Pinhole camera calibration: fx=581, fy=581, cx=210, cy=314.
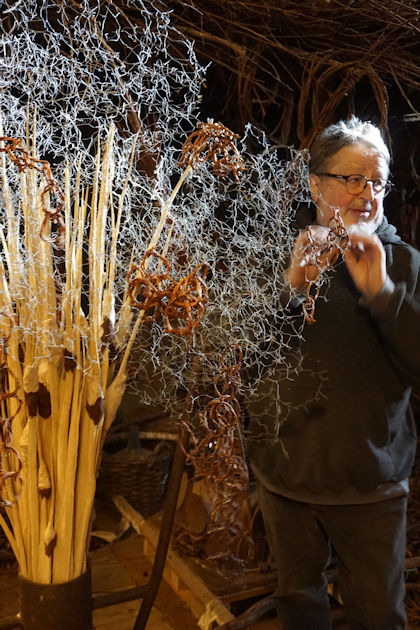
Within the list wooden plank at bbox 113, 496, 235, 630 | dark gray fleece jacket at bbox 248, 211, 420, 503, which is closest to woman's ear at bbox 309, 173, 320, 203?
dark gray fleece jacket at bbox 248, 211, 420, 503

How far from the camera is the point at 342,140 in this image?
83 cm

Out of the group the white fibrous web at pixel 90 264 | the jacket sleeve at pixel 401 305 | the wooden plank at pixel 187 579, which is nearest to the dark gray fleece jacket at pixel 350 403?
the jacket sleeve at pixel 401 305

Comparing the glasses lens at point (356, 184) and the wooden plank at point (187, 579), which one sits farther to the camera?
the wooden plank at point (187, 579)

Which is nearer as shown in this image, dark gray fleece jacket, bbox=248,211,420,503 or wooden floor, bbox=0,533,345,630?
dark gray fleece jacket, bbox=248,211,420,503

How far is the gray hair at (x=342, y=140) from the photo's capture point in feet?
2.68

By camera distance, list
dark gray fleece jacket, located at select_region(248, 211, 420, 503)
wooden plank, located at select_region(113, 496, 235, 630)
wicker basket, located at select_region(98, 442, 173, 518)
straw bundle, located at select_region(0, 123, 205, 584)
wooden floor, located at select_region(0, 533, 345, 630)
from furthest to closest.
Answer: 1. wicker basket, located at select_region(98, 442, 173, 518)
2. wooden floor, located at select_region(0, 533, 345, 630)
3. wooden plank, located at select_region(113, 496, 235, 630)
4. dark gray fleece jacket, located at select_region(248, 211, 420, 503)
5. straw bundle, located at select_region(0, 123, 205, 584)

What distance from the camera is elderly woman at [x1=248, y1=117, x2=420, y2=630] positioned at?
80 centimetres

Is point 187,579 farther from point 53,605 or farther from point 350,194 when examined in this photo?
point 350,194

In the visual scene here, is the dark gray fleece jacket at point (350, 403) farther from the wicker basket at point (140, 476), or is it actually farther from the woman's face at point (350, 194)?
the wicker basket at point (140, 476)

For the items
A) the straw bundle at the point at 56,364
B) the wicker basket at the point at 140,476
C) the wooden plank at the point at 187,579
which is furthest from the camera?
the wicker basket at the point at 140,476

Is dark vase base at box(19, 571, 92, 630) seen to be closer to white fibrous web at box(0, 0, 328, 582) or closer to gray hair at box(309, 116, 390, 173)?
white fibrous web at box(0, 0, 328, 582)

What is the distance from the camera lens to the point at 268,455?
3.31 ft

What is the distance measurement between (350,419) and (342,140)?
0.43 m

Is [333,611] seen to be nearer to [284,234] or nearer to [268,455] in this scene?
[268,455]
